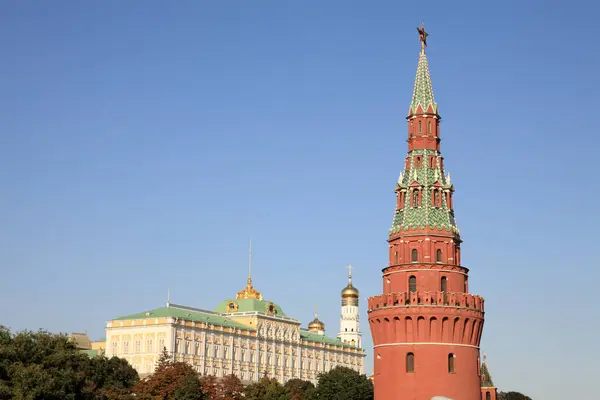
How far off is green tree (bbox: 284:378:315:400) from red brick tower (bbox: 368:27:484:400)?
49.2m

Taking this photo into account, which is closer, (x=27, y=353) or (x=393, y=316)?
(x=393, y=316)

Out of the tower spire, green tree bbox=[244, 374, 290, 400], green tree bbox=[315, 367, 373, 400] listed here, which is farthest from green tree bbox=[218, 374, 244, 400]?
the tower spire

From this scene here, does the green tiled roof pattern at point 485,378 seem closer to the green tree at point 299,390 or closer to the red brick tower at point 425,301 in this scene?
the red brick tower at point 425,301

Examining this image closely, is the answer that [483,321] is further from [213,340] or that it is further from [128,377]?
[213,340]

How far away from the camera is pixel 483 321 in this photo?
9412 cm

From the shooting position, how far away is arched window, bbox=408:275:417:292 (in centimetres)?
9344

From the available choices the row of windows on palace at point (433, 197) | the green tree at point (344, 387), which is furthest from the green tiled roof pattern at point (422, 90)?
the green tree at point (344, 387)

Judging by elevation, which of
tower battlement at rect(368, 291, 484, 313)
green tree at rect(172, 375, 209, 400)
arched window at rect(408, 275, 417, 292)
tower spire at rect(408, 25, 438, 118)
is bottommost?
green tree at rect(172, 375, 209, 400)

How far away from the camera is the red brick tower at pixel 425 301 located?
3558 inches

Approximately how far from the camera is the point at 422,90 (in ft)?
331

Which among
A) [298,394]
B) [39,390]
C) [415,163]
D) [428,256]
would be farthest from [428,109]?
[298,394]

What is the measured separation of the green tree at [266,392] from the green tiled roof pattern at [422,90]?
51.4 meters

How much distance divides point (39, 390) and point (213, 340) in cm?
8265

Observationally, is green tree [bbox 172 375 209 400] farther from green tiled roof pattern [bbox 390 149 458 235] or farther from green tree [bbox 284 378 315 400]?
green tiled roof pattern [bbox 390 149 458 235]
